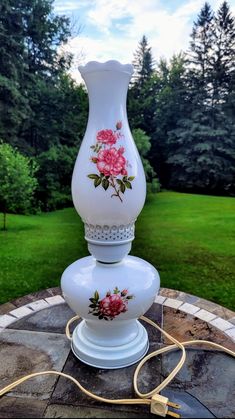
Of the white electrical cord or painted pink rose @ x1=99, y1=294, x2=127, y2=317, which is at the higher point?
painted pink rose @ x1=99, y1=294, x2=127, y2=317

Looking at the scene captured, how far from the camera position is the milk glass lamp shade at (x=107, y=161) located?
978 millimetres

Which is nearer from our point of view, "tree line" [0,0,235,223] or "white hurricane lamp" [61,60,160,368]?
"white hurricane lamp" [61,60,160,368]

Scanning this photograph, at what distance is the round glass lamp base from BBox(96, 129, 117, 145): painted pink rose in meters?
0.73

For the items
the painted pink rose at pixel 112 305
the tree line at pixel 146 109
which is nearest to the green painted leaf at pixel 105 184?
the painted pink rose at pixel 112 305

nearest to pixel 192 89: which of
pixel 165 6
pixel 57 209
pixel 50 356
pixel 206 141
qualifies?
pixel 206 141

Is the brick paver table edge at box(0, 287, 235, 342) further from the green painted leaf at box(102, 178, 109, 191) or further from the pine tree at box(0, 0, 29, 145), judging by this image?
the pine tree at box(0, 0, 29, 145)

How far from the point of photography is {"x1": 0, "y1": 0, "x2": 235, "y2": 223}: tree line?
479 cm

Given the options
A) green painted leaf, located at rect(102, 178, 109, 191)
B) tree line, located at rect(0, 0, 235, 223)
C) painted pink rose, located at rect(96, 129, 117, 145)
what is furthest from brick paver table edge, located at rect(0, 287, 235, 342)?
tree line, located at rect(0, 0, 235, 223)

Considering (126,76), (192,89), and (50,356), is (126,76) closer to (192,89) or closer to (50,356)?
(50,356)

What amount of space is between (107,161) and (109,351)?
0.70 meters

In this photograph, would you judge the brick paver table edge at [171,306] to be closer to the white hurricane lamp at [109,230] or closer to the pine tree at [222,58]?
the white hurricane lamp at [109,230]

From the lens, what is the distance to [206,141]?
5516 mm

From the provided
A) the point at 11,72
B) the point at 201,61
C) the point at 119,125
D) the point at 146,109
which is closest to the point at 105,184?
the point at 119,125

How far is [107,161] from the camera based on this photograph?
98cm
